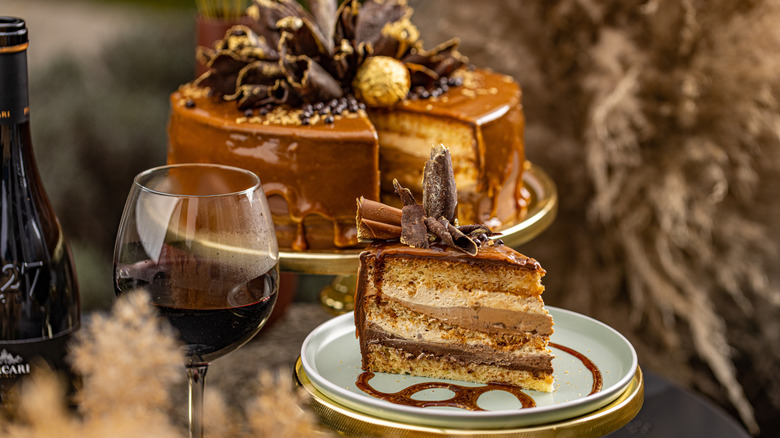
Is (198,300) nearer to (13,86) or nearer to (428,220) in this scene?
(428,220)

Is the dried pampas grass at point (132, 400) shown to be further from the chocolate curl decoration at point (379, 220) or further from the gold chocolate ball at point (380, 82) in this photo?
Result: the gold chocolate ball at point (380, 82)

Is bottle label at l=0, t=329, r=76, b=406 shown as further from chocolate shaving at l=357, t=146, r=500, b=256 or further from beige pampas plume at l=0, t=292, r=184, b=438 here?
beige pampas plume at l=0, t=292, r=184, b=438

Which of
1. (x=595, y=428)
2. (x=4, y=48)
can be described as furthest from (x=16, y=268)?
(x=595, y=428)

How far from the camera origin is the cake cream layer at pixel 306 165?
1448 millimetres

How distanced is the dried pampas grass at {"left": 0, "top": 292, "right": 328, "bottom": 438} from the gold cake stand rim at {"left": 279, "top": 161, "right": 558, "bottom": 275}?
0.77 m

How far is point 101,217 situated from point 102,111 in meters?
0.45

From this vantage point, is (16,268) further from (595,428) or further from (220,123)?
(595,428)

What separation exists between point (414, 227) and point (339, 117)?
552 millimetres

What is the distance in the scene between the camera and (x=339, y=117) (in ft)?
5.04

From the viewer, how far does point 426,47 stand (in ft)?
9.84

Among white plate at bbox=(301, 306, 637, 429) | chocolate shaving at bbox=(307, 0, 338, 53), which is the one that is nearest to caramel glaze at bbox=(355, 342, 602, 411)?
white plate at bbox=(301, 306, 637, 429)

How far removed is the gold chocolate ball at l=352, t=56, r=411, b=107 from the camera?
158cm

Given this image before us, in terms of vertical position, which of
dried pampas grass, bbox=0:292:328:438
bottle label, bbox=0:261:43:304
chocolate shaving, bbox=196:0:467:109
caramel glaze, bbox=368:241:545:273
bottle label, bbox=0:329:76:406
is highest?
dried pampas grass, bbox=0:292:328:438

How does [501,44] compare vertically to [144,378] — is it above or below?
below
